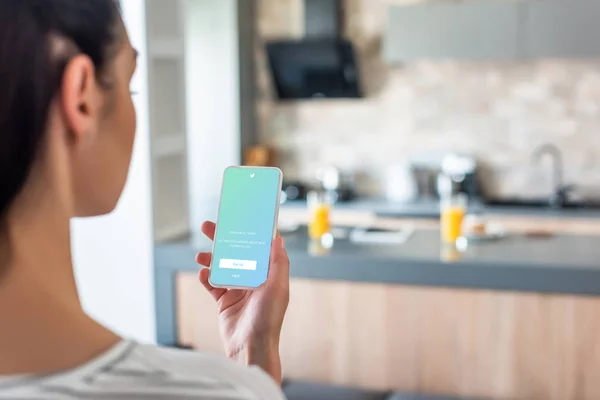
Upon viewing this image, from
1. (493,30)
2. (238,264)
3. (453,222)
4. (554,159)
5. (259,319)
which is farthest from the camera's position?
(554,159)

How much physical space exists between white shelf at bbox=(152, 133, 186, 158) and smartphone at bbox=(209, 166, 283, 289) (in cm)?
151

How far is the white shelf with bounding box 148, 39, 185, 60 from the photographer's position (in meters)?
2.81

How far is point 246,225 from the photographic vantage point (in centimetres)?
129

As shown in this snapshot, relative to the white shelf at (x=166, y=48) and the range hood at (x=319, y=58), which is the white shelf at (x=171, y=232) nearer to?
the white shelf at (x=166, y=48)

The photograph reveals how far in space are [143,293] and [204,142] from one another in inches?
78.3

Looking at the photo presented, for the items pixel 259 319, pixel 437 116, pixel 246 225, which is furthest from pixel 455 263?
pixel 437 116

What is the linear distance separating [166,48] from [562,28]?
208 cm

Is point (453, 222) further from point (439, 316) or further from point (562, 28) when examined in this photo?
point (562, 28)

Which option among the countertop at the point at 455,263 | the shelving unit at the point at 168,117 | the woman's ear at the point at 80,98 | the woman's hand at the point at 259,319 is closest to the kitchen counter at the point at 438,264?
the countertop at the point at 455,263

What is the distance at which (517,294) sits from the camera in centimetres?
242

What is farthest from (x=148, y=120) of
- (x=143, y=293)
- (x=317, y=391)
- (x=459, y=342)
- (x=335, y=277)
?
(x=459, y=342)

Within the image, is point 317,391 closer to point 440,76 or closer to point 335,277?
point 335,277

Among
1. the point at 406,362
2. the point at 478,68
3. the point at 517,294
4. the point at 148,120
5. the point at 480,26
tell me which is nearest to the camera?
the point at 517,294

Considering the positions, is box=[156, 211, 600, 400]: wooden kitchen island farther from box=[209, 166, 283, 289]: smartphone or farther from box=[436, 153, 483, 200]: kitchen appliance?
box=[436, 153, 483, 200]: kitchen appliance
